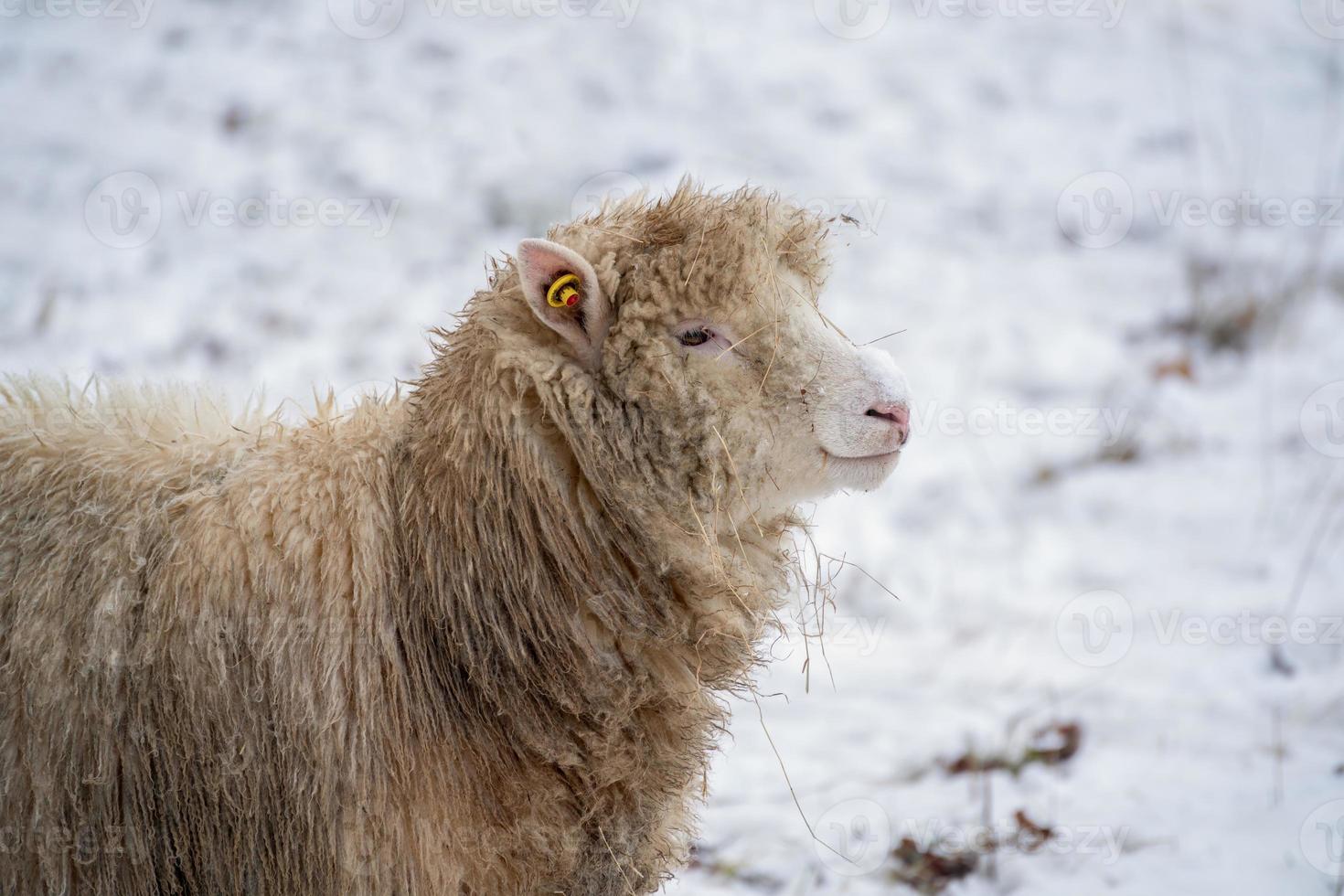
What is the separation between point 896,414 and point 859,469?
17 cm

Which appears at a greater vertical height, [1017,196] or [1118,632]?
[1017,196]

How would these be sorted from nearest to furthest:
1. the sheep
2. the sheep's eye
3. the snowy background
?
the sheep < the sheep's eye < the snowy background

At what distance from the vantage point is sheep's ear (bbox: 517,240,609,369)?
8.54 ft

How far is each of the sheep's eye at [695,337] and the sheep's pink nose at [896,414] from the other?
446mm

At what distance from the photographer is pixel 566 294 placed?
8.66ft

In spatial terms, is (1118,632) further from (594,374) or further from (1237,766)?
(594,374)

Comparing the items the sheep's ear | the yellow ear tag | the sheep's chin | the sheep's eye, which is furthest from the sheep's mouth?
the yellow ear tag

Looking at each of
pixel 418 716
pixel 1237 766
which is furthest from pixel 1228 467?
pixel 418 716

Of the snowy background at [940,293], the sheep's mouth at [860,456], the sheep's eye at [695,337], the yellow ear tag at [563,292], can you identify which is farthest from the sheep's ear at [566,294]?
the snowy background at [940,293]

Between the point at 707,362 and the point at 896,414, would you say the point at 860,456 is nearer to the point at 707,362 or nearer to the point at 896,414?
the point at 896,414

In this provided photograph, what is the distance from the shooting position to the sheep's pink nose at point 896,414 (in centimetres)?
274

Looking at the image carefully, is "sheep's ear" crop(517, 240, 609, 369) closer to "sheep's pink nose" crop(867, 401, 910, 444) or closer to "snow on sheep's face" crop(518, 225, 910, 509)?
"snow on sheep's face" crop(518, 225, 910, 509)

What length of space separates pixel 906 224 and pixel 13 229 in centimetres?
574

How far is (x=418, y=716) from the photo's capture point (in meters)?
2.61
